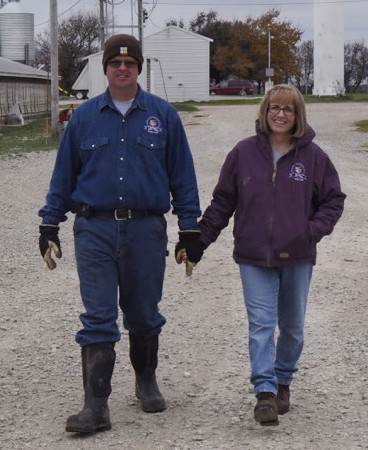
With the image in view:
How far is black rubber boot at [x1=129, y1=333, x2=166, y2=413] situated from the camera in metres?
5.34

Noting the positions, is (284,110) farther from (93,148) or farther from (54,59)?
(54,59)

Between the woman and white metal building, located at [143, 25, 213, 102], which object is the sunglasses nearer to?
the woman

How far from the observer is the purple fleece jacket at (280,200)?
498 cm

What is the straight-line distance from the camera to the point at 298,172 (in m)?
5.01

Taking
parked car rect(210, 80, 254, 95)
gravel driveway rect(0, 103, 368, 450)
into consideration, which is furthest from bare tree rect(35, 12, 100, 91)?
gravel driveway rect(0, 103, 368, 450)

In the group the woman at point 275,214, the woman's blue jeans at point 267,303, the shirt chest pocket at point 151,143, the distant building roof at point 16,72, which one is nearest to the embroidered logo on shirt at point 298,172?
the woman at point 275,214

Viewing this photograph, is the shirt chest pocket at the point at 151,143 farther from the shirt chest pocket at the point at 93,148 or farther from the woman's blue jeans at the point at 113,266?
the woman's blue jeans at the point at 113,266

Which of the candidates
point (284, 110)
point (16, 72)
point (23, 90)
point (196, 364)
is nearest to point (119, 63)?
point (284, 110)

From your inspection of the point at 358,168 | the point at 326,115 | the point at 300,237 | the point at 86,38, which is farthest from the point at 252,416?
the point at 86,38

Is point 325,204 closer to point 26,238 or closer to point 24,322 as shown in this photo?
point 24,322

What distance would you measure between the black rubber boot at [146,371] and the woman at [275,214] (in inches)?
23.5

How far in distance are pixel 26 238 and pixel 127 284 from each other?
673 centimetres

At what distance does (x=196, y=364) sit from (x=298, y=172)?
180cm

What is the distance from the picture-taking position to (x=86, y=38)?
86.5 metres
